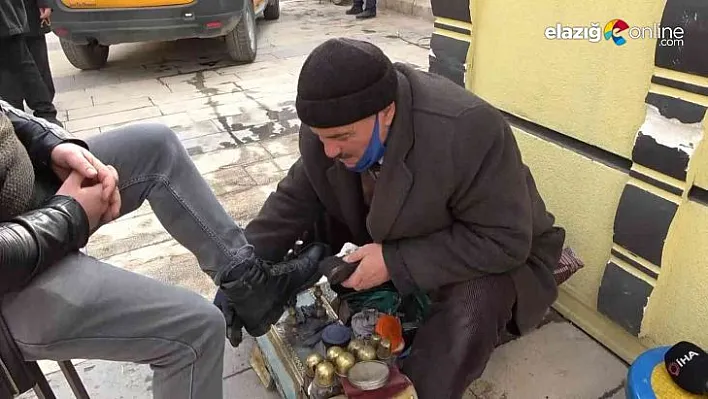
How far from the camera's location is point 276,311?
1738mm

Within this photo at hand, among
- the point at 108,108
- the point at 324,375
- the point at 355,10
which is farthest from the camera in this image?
the point at 355,10

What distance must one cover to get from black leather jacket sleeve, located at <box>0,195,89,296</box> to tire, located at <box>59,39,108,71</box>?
16.7 ft

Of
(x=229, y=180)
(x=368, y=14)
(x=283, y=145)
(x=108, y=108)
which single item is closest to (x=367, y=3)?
(x=368, y=14)

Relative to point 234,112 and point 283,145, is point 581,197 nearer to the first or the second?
point 283,145

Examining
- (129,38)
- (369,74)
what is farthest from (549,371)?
(129,38)

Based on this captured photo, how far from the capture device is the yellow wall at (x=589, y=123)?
1646 millimetres

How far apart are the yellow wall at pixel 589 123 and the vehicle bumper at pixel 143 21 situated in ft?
11.0

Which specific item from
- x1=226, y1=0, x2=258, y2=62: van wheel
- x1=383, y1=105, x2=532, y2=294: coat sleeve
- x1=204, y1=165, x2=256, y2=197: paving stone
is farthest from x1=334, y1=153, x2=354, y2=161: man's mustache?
x1=226, y1=0, x2=258, y2=62: van wheel

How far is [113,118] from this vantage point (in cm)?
447

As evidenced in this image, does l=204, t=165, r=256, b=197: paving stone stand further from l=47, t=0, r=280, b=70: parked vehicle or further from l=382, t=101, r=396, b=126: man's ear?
l=47, t=0, r=280, b=70: parked vehicle

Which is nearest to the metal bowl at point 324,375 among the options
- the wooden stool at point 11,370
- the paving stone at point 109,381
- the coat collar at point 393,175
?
the coat collar at point 393,175

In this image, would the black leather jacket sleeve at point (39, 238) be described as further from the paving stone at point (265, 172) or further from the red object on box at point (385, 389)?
the paving stone at point (265, 172)

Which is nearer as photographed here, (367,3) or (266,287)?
(266,287)

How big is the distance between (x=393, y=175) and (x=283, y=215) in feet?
1.61
